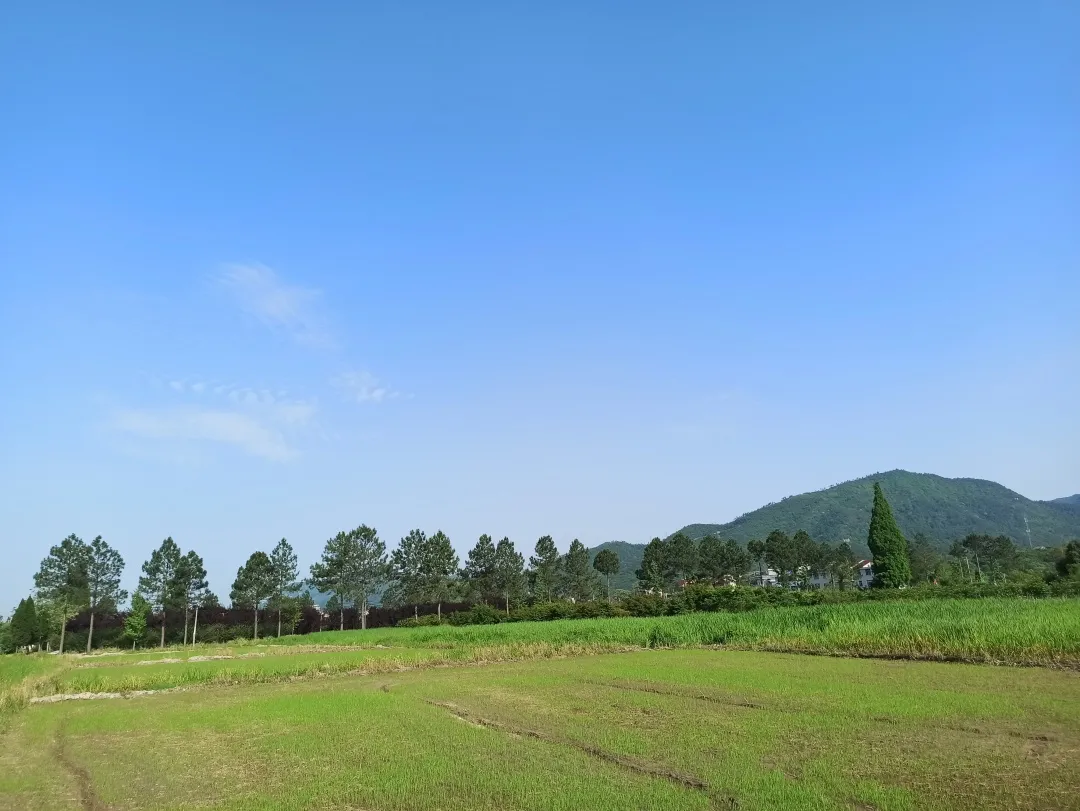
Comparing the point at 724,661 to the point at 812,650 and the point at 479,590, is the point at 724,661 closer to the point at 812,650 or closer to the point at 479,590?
the point at 812,650

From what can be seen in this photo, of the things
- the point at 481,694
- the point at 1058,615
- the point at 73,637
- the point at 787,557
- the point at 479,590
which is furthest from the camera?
the point at 787,557

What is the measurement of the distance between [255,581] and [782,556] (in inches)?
2684

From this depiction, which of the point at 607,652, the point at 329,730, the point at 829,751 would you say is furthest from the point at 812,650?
the point at 329,730

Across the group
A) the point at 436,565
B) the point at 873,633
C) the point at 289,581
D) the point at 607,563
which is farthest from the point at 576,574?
the point at 873,633

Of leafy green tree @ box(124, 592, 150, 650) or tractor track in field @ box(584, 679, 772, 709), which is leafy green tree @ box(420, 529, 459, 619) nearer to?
leafy green tree @ box(124, 592, 150, 650)

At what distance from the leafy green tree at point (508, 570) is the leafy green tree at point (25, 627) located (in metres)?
47.4

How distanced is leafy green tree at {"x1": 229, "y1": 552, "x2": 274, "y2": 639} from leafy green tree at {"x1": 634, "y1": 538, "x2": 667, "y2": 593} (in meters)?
46.1

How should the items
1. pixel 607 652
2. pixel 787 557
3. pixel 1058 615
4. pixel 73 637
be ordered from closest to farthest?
1. pixel 1058 615
2. pixel 607 652
3. pixel 73 637
4. pixel 787 557

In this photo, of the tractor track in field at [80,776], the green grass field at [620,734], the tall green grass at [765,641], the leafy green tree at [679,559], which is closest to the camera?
the green grass field at [620,734]

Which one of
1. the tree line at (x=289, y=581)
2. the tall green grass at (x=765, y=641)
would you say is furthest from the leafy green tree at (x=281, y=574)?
the tall green grass at (x=765, y=641)

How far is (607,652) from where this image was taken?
30.8 metres

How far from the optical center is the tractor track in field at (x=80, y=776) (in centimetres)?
937

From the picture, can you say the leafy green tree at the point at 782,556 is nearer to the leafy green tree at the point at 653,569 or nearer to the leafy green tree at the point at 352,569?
the leafy green tree at the point at 653,569

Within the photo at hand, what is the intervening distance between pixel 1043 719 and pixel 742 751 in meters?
5.49
